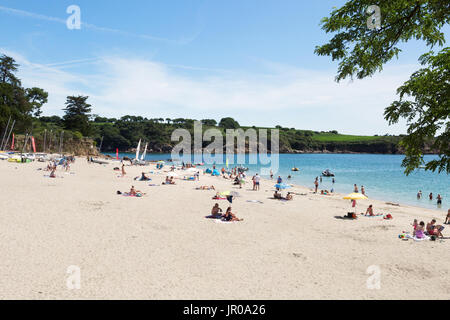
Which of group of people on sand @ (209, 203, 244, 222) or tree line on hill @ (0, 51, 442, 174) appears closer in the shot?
group of people on sand @ (209, 203, 244, 222)

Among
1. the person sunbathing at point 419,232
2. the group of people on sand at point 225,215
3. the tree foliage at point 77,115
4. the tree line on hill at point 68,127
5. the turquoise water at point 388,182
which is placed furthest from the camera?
the tree foliage at point 77,115

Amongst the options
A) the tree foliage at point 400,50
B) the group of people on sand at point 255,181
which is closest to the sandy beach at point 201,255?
the tree foliage at point 400,50

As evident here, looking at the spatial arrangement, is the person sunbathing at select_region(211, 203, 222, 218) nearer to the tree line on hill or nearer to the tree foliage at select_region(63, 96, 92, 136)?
the tree line on hill

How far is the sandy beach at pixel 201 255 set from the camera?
24.1 ft

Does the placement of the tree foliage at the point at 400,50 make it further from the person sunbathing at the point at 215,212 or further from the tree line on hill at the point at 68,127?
the person sunbathing at the point at 215,212

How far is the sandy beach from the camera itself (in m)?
7.36

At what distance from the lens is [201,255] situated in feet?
32.4

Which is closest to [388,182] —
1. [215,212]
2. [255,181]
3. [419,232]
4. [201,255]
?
[255,181]

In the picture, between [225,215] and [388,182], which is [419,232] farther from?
[388,182]

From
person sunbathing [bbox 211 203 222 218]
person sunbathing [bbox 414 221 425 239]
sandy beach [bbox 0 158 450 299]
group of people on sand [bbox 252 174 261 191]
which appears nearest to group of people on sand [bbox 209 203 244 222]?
person sunbathing [bbox 211 203 222 218]

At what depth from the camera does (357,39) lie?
579 cm

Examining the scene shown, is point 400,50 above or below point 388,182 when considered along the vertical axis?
above

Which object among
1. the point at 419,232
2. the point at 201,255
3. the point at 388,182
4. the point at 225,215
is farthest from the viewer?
the point at 388,182

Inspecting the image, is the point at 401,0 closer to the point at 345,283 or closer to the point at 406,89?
the point at 406,89
